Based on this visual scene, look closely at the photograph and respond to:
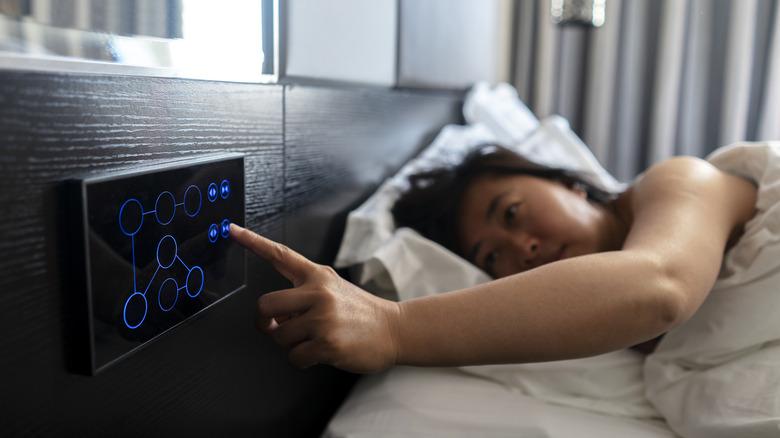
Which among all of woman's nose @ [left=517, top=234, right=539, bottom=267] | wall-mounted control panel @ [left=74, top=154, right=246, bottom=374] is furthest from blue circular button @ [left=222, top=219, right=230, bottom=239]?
woman's nose @ [left=517, top=234, right=539, bottom=267]

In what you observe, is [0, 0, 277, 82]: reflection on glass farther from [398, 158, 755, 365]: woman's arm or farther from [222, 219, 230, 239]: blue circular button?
[398, 158, 755, 365]: woman's arm

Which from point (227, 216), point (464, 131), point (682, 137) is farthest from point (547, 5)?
point (227, 216)

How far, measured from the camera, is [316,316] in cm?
46

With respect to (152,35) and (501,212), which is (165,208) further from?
(501,212)

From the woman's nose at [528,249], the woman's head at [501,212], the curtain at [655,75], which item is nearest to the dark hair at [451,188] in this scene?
the woman's head at [501,212]

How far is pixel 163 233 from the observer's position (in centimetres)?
39

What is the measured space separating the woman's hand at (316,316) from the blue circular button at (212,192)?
28mm

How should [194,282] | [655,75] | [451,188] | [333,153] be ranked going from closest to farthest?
[194,282], [333,153], [451,188], [655,75]

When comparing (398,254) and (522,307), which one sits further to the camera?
(398,254)

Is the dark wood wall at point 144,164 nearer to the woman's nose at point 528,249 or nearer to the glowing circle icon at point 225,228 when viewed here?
the glowing circle icon at point 225,228

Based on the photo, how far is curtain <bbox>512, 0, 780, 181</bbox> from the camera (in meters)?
1.87

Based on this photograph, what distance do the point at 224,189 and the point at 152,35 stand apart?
5.0 inches

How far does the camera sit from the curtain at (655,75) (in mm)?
1868

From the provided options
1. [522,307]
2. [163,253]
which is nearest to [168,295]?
[163,253]
